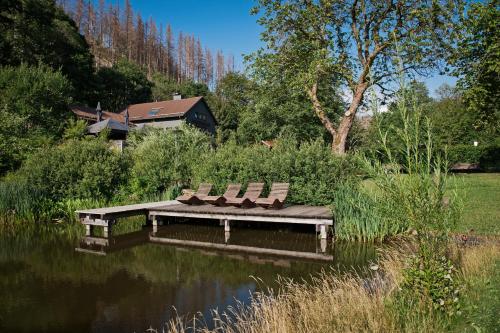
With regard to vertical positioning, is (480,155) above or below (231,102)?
below

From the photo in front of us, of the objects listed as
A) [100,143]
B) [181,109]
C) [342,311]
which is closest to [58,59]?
[181,109]

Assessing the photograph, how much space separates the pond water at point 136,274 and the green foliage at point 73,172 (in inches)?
102

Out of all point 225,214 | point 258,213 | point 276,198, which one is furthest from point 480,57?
point 225,214

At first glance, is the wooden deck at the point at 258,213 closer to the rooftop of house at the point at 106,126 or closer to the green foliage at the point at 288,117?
the green foliage at the point at 288,117

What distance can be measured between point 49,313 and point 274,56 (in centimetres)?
1459

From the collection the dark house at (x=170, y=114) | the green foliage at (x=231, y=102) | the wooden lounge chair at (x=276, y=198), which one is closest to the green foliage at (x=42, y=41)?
the dark house at (x=170, y=114)

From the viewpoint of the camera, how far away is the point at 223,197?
11.5 m

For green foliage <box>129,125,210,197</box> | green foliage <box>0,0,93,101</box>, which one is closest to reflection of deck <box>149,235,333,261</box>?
green foliage <box>129,125,210,197</box>

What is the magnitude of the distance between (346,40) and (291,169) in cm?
957

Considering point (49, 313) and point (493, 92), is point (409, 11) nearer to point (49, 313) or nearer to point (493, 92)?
point (493, 92)

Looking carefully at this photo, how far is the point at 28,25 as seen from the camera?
39500mm

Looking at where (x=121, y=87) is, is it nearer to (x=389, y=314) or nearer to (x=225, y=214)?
(x=225, y=214)

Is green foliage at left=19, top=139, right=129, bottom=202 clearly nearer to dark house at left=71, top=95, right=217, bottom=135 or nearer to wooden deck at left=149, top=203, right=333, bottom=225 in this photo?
wooden deck at left=149, top=203, right=333, bottom=225

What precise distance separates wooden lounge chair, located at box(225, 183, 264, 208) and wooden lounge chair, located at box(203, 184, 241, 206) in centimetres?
22
